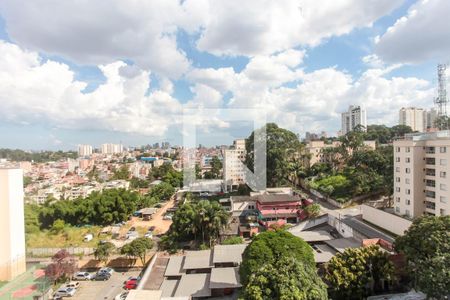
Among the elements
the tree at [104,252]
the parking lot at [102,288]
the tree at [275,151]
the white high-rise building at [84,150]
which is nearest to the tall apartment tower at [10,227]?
the parking lot at [102,288]

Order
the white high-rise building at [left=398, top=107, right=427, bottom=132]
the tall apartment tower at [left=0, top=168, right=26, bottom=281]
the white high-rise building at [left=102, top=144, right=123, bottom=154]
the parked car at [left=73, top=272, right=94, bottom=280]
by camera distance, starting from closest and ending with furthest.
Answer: the tall apartment tower at [left=0, top=168, right=26, bottom=281]
the parked car at [left=73, top=272, right=94, bottom=280]
the white high-rise building at [left=398, top=107, right=427, bottom=132]
the white high-rise building at [left=102, top=144, right=123, bottom=154]

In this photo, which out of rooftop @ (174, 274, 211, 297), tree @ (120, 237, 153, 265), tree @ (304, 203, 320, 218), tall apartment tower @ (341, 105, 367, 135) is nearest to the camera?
rooftop @ (174, 274, 211, 297)

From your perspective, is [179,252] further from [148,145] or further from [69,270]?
[148,145]

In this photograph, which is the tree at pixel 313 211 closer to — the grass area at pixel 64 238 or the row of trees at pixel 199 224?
the row of trees at pixel 199 224

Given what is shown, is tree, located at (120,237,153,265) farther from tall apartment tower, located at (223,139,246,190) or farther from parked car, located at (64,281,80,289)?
tall apartment tower, located at (223,139,246,190)

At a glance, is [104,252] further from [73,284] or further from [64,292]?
[64,292]

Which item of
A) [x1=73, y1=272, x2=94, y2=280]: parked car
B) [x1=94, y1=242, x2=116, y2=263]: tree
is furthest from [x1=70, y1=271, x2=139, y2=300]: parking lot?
[x1=94, y1=242, x2=116, y2=263]: tree
